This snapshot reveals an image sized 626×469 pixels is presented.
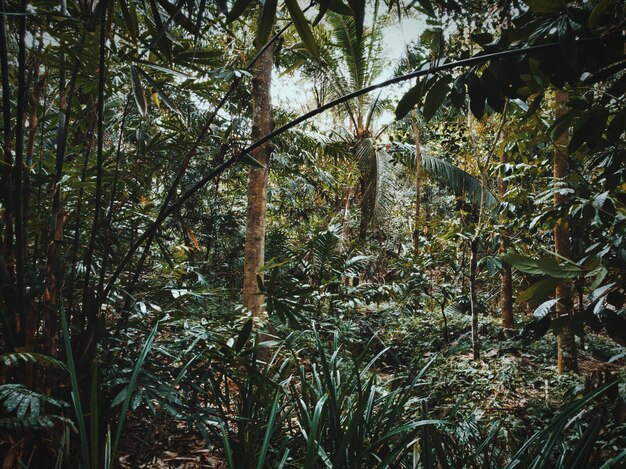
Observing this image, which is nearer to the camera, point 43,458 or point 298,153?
point 43,458

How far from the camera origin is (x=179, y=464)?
1697mm

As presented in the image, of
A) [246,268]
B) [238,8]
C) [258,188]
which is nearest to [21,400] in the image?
[238,8]

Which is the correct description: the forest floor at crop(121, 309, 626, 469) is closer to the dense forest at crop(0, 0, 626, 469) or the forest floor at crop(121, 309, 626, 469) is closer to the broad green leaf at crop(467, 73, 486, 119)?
the dense forest at crop(0, 0, 626, 469)

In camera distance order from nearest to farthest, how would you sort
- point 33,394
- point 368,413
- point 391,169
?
point 33,394
point 368,413
point 391,169

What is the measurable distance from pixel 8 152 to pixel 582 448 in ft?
6.50

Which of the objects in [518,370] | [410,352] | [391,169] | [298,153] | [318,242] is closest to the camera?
[518,370]

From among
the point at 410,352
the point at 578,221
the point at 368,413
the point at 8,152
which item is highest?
the point at 8,152

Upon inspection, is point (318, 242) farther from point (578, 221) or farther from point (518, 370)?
point (578, 221)

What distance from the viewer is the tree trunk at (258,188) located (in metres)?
3.78

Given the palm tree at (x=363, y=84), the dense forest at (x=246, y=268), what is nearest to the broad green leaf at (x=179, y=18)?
the dense forest at (x=246, y=268)

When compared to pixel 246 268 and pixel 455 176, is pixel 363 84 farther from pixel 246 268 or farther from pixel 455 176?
pixel 246 268

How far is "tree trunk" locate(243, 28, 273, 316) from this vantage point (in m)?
3.78

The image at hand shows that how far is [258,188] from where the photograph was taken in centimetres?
384

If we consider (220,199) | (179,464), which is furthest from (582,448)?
(220,199)
